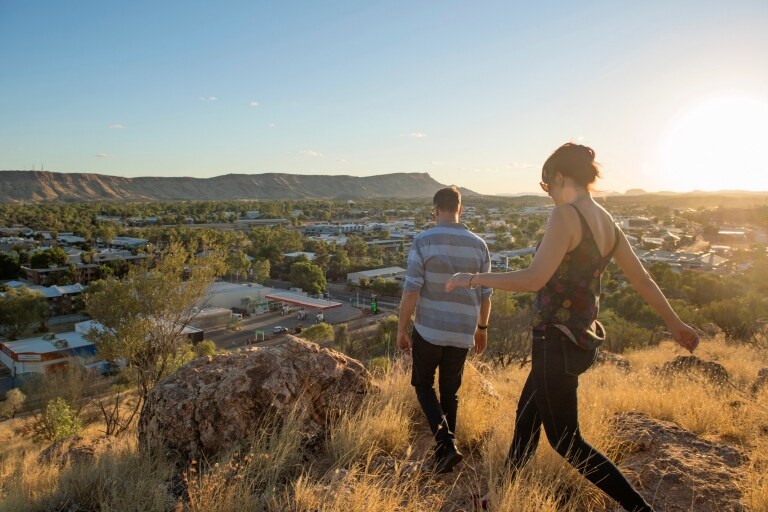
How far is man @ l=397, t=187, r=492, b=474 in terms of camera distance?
276cm

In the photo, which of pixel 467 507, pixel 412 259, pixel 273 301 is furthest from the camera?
pixel 273 301

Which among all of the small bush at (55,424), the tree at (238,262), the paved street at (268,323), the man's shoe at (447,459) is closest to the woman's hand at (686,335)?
the man's shoe at (447,459)

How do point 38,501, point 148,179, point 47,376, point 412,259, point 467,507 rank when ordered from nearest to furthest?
1. point 467,507
2. point 38,501
3. point 412,259
4. point 47,376
5. point 148,179

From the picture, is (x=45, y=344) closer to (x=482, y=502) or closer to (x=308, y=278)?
(x=308, y=278)

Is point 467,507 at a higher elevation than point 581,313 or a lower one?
lower

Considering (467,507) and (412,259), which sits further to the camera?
(412,259)

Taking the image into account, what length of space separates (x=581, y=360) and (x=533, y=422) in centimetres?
48

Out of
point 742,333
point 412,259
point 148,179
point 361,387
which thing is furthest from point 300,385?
point 148,179

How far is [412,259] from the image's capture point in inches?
111

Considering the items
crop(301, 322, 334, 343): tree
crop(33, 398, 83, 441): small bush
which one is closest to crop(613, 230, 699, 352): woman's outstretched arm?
crop(33, 398, 83, 441): small bush

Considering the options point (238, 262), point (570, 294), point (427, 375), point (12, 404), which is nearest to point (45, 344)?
point (12, 404)

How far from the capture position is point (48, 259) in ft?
118

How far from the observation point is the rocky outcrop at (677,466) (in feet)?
7.72

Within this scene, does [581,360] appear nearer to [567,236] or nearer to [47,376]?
[567,236]
